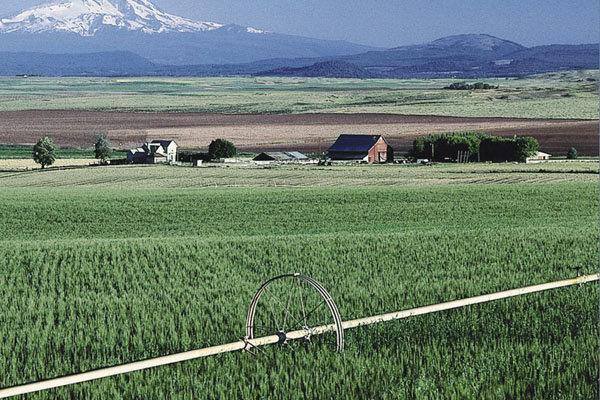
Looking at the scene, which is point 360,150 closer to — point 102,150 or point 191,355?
point 102,150

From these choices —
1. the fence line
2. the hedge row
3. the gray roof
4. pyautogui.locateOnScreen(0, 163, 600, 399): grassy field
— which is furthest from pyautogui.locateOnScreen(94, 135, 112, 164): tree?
the fence line

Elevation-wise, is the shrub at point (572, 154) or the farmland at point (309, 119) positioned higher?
the farmland at point (309, 119)

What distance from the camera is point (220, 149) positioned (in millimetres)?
73938

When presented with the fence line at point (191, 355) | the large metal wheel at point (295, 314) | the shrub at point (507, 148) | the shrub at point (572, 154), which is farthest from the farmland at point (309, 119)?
the fence line at point (191, 355)

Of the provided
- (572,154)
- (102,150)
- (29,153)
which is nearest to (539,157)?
(572,154)

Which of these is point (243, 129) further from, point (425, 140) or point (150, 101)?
point (150, 101)

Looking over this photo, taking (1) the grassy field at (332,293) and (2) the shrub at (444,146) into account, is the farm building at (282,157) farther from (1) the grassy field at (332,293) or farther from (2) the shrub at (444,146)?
(1) the grassy field at (332,293)

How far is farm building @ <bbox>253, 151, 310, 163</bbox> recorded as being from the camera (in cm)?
7325

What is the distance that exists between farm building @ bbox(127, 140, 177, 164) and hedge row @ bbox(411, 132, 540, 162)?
18.7 metres

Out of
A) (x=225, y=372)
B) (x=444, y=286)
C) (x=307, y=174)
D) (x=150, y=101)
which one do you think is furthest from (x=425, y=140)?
Result: (x=150, y=101)

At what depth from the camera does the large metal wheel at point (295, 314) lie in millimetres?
8492

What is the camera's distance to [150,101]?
6841 inches

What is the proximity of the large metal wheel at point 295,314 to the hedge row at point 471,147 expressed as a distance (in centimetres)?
5943

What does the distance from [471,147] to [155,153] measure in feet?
77.9
